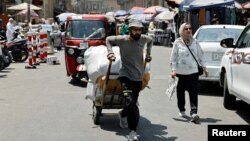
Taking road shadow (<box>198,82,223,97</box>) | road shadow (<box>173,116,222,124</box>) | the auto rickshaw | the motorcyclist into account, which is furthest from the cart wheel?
the auto rickshaw

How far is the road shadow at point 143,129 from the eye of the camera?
8.03 m

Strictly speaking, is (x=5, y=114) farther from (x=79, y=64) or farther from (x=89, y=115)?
(x=79, y=64)

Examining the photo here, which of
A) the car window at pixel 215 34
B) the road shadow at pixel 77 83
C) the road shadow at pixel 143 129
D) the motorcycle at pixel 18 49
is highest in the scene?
the car window at pixel 215 34

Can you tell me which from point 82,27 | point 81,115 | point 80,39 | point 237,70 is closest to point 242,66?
point 237,70

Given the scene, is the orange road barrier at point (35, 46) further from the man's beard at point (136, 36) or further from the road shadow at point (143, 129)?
the man's beard at point (136, 36)

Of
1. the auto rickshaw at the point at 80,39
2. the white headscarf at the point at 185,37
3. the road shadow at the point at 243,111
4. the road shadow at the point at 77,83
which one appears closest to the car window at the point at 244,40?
the white headscarf at the point at 185,37

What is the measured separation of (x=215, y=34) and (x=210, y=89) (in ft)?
4.87

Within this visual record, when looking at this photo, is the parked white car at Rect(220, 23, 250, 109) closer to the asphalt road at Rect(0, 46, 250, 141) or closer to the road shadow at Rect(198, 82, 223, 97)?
the asphalt road at Rect(0, 46, 250, 141)

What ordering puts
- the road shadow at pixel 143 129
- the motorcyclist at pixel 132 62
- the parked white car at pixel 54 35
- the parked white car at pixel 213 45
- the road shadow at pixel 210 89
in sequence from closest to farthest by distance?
the motorcyclist at pixel 132 62
the road shadow at pixel 143 129
the parked white car at pixel 213 45
the road shadow at pixel 210 89
the parked white car at pixel 54 35

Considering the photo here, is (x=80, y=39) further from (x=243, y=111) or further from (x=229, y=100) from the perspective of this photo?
(x=243, y=111)

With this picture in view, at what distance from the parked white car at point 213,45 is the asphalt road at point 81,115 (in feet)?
1.87

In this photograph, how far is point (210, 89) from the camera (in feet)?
45.9

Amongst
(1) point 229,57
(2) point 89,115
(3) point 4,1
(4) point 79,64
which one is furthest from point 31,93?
(3) point 4,1

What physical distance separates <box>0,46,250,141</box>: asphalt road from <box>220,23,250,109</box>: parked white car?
1.44 feet
